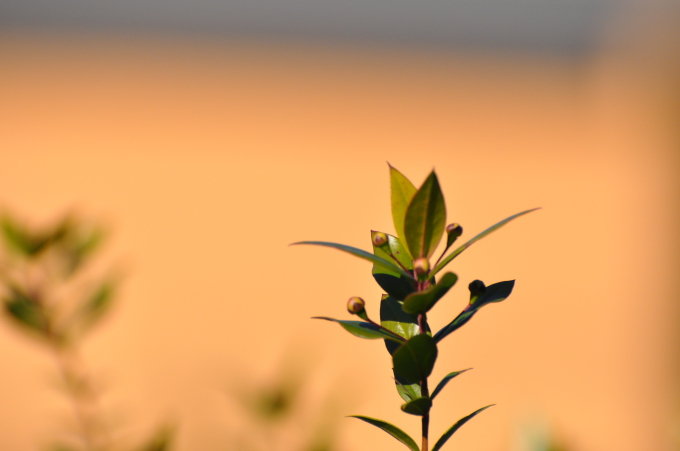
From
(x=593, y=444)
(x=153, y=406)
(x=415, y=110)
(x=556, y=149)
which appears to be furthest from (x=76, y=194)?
(x=593, y=444)

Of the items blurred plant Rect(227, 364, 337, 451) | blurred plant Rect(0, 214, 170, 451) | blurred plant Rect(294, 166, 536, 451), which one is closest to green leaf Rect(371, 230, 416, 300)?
blurred plant Rect(294, 166, 536, 451)

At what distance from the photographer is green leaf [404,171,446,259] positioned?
0.29 metres

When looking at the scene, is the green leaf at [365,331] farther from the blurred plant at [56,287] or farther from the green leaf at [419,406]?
the blurred plant at [56,287]

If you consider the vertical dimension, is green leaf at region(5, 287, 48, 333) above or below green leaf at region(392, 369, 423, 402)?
below

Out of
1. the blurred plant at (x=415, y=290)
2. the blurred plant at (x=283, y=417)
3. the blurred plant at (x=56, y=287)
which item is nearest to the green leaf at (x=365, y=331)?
the blurred plant at (x=415, y=290)

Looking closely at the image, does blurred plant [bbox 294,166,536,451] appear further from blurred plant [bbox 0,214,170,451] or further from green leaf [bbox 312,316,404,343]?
blurred plant [bbox 0,214,170,451]

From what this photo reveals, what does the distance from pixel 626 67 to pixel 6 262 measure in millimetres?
1852

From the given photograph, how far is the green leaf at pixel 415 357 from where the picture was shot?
29 centimetres

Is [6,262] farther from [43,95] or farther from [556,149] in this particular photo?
[556,149]

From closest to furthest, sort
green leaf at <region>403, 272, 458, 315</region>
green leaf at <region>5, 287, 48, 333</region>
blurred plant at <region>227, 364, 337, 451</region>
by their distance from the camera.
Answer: green leaf at <region>403, 272, 458, 315</region>, green leaf at <region>5, 287, 48, 333</region>, blurred plant at <region>227, 364, 337, 451</region>

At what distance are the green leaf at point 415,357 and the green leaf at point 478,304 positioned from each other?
12 mm

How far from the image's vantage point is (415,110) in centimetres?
154

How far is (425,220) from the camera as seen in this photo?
11.9 inches

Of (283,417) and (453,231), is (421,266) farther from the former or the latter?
(283,417)
